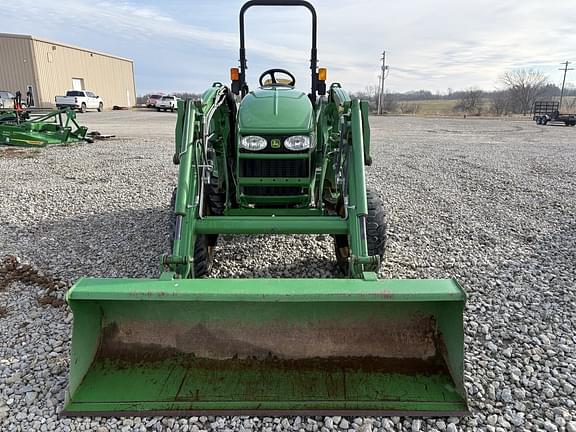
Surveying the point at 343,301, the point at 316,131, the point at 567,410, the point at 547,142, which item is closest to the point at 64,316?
the point at 343,301

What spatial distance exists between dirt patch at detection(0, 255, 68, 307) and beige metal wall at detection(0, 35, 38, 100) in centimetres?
3616

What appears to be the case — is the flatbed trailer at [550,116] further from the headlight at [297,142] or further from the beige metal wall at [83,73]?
the beige metal wall at [83,73]

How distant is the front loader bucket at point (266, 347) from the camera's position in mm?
2512

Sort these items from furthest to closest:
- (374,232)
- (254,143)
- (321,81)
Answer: (321,81)
(374,232)
(254,143)

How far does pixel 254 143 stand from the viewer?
3938 millimetres

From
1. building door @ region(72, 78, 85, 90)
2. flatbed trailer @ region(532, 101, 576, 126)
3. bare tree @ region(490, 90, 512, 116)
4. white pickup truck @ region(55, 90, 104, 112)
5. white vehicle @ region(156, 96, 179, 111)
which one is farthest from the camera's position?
bare tree @ region(490, 90, 512, 116)

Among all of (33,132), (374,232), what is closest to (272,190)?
(374,232)

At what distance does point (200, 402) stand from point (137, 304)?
27.7 inches

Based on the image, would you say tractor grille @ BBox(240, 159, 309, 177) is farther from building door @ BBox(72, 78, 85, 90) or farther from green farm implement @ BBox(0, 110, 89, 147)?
building door @ BBox(72, 78, 85, 90)

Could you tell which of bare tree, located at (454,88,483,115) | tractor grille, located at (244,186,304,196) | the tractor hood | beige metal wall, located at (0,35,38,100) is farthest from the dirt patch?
bare tree, located at (454,88,483,115)

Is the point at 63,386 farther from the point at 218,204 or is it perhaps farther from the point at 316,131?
the point at 316,131

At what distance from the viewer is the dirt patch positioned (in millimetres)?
3848

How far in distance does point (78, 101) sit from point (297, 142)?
114 feet

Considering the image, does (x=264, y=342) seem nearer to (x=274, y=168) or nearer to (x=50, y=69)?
(x=274, y=168)
